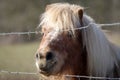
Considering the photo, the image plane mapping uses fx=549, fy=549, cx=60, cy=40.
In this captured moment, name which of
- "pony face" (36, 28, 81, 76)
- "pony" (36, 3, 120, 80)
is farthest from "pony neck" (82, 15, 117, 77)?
"pony face" (36, 28, 81, 76)

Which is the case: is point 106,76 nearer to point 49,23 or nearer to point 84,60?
point 84,60

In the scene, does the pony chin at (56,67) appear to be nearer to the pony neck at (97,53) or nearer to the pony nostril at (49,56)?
the pony nostril at (49,56)

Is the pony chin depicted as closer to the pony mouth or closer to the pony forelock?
the pony mouth

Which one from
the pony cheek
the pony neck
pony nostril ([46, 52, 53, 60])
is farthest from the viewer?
the pony neck

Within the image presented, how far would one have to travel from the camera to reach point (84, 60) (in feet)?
18.9

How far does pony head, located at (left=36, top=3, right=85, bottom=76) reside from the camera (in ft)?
18.0

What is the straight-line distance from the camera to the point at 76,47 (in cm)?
574

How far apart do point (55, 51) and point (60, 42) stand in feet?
0.43

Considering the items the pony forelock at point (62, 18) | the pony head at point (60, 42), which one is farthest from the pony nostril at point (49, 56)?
the pony forelock at point (62, 18)

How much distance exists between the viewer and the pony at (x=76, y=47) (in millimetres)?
5637

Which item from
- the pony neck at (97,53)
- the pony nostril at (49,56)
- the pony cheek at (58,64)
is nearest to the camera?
the pony nostril at (49,56)

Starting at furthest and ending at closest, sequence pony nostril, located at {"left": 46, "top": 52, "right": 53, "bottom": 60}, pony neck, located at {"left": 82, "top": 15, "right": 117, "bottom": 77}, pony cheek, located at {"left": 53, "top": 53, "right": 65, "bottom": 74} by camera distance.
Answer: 1. pony neck, located at {"left": 82, "top": 15, "right": 117, "bottom": 77}
2. pony cheek, located at {"left": 53, "top": 53, "right": 65, "bottom": 74}
3. pony nostril, located at {"left": 46, "top": 52, "right": 53, "bottom": 60}

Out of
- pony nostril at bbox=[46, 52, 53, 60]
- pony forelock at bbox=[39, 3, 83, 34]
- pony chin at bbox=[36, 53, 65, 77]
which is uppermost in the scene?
pony forelock at bbox=[39, 3, 83, 34]

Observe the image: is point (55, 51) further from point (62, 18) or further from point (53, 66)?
point (62, 18)
